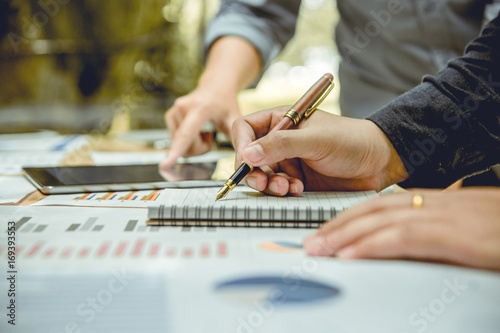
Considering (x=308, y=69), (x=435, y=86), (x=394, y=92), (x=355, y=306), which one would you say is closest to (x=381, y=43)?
(x=394, y=92)

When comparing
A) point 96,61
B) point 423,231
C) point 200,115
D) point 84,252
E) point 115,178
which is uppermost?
point 96,61

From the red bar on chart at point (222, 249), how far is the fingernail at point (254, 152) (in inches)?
6.2

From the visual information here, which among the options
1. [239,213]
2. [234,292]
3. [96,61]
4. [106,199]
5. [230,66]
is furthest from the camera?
[96,61]

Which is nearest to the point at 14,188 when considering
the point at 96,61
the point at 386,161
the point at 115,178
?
the point at 115,178

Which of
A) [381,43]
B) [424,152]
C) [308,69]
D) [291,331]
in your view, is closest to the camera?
[291,331]

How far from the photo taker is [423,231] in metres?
0.32

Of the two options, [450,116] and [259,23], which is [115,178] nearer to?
[450,116]

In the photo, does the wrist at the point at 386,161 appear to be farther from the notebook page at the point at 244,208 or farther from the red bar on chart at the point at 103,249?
the red bar on chart at the point at 103,249

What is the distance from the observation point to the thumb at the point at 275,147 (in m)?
0.49

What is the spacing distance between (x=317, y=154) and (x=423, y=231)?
9.0 inches

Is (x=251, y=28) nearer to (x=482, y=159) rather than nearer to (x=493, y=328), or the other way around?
(x=482, y=159)

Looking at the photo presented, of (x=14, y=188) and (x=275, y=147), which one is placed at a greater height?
(x=14, y=188)

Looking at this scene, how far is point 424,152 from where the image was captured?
561 mm

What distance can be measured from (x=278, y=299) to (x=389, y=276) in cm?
8
